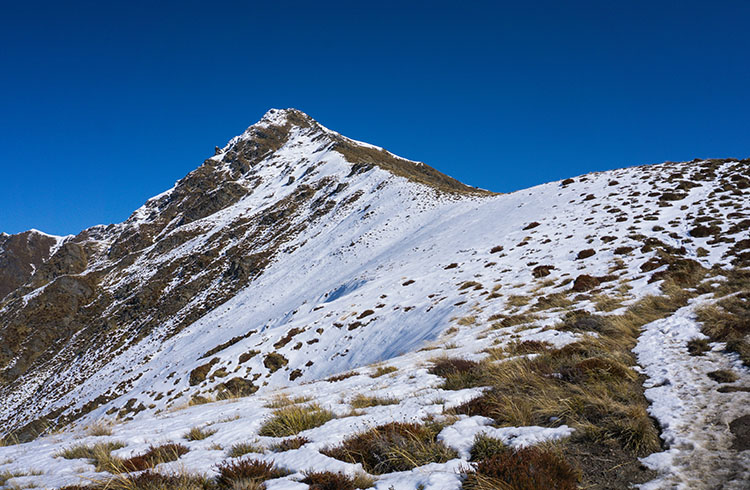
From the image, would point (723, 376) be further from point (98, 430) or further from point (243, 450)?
point (98, 430)

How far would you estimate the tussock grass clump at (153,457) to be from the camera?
450 cm

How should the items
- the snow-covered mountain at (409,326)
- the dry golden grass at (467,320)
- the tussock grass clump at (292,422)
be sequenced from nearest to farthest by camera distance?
the snow-covered mountain at (409,326) → the tussock grass clump at (292,422) → the dry golden grass at (467,320)

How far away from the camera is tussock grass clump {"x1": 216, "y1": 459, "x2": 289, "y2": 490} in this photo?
150 inches

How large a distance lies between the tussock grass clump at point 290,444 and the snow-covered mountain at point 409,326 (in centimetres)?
17

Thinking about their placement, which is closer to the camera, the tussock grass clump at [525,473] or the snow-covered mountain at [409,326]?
the tussock grass clump at [525,473]

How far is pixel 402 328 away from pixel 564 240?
11842mm

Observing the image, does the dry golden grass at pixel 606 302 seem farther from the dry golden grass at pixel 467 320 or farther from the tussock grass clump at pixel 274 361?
the tussock grass clump at pixel 274 361

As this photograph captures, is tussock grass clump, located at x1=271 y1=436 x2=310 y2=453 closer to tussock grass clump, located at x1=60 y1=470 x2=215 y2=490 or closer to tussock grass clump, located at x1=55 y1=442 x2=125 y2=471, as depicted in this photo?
tussock grass clump, located at x1=60 y1=470 x2=215 y2=490

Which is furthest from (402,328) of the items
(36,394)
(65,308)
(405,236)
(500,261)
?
(65,308)

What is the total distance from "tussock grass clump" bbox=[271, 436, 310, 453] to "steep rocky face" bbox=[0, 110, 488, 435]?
35.7 meters

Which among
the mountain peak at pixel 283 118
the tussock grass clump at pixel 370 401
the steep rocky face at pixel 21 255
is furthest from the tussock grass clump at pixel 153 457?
the steep rocky face at pixel 21 255

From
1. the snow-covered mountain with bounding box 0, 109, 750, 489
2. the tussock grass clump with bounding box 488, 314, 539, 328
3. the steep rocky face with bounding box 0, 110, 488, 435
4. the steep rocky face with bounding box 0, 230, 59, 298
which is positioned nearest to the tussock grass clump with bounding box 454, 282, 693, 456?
the snow-covered mountain with bounding box 0, 109, 750, 489

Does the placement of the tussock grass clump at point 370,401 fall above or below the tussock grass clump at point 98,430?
above

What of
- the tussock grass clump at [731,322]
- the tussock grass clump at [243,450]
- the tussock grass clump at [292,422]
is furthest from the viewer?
the tussock grass clump at [731,322]
